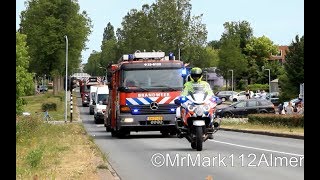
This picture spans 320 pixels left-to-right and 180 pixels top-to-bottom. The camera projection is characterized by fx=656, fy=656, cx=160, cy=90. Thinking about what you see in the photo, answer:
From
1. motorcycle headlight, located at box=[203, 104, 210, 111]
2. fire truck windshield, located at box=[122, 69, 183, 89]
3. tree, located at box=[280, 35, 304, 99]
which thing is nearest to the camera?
motorcycle headlight, located at box=[203, 104, 210, 111]

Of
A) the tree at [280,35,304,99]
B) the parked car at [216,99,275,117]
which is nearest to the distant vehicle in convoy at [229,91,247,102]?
the tree at [280,35,304,99]

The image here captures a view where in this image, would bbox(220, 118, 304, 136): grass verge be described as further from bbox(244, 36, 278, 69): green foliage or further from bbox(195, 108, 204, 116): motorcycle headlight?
bbox(244, 36, 278, 69): green foliage

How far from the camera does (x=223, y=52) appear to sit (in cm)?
9069

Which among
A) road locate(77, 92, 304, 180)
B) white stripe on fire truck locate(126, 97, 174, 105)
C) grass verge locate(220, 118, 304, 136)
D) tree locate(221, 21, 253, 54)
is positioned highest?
tree locate(221, 21, 253, 54)

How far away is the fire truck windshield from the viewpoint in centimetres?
2188

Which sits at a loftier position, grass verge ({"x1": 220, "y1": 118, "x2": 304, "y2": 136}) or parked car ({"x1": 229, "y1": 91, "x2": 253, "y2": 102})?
parked car ({"x1": 229, "y1": 91, "x2": 253, "y2": 102})

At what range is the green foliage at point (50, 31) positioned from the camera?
256ft

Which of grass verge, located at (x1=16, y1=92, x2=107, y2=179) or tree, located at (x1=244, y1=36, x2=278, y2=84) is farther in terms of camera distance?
tree, located at (x1=244, y1=36, x2=278, y2=84)

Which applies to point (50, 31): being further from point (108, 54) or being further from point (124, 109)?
point (124, 109)

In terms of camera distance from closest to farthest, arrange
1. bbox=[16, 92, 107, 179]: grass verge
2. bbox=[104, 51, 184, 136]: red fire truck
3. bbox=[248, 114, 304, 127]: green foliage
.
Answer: bbox=[16, 92, 107, 179]: grass verge < bbox=[104, 51, 184, 136]: red fire truck < bbox=[248, 114, 304, 127]: green foliage

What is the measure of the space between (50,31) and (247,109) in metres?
36.7

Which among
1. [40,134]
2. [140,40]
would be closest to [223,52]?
[140,40]
